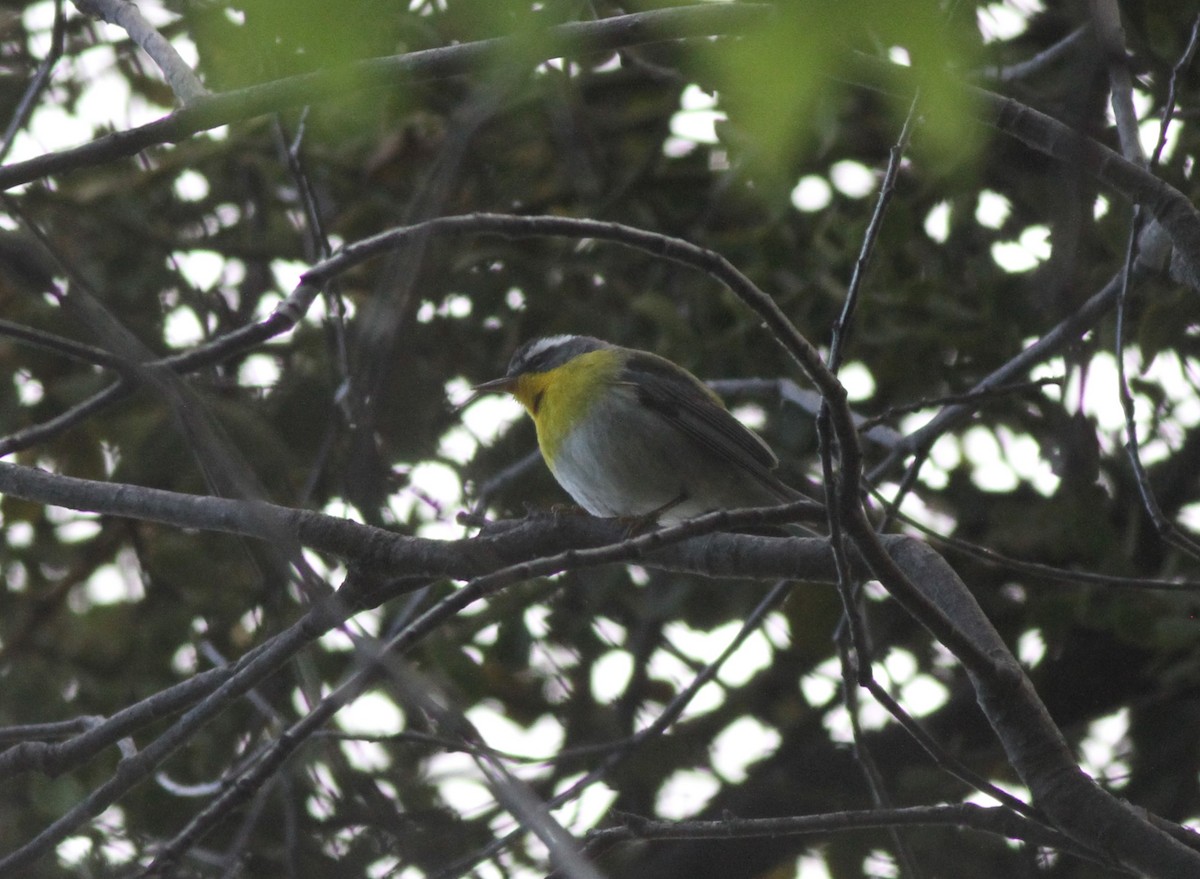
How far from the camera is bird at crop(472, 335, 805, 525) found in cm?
468

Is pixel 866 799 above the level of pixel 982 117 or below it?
below

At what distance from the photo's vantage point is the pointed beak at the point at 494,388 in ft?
16.2

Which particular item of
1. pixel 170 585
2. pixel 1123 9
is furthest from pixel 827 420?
pixel 170 585

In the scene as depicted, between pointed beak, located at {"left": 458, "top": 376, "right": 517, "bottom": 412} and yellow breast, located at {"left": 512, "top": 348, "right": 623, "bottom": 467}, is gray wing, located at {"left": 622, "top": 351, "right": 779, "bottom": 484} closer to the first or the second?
yellow breast, located at {"left": 512, "top": 348, "right": 623, "bottom": 467}

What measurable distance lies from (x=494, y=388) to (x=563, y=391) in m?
0.30

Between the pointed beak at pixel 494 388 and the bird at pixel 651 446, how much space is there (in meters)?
0.02

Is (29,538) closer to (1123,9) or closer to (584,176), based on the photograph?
(584,176)

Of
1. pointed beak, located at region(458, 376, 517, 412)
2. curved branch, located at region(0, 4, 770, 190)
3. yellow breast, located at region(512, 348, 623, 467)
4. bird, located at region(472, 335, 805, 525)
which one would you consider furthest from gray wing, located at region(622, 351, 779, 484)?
curved branch, located at region(0, 4, 770, 190)

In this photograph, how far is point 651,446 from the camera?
4.73m

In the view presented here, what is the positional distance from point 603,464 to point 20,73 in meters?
3.32

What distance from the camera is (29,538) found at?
18.7 ft

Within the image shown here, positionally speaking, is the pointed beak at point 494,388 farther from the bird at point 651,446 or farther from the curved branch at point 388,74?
the curved branch at point 388,74

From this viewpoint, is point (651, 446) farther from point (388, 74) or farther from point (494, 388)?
point (388, 74)

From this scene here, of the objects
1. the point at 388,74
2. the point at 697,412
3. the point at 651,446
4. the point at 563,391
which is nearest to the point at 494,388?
the point at 563,391
